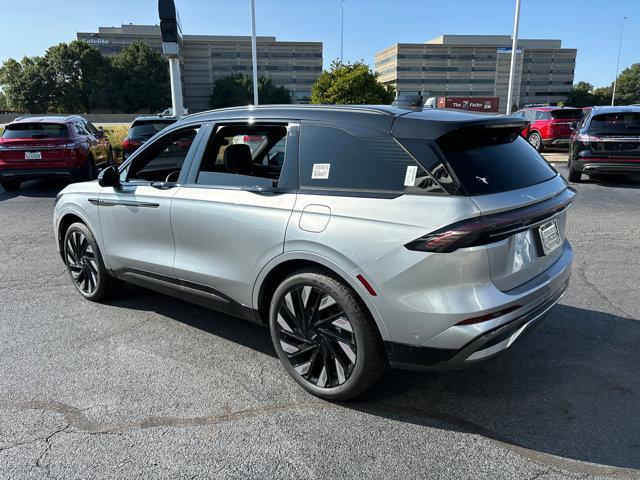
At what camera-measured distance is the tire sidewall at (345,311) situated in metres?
2.73

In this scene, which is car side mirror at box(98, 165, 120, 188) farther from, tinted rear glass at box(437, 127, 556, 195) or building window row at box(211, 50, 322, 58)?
building window row at box(211, 50, 322, 58)

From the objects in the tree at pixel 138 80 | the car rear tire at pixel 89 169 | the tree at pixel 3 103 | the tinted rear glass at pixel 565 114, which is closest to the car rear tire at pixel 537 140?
the tinted rear glass at pixel 565 114

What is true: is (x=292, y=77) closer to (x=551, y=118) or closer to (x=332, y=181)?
(x=551, y=118)

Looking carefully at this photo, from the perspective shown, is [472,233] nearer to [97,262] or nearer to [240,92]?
[97,262]

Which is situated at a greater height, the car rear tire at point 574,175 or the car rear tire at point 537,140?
the car rear tire at point 537,140

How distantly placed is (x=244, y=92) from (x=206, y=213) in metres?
112

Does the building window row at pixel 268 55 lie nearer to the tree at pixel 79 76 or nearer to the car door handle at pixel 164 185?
the tree at pixel 79 76

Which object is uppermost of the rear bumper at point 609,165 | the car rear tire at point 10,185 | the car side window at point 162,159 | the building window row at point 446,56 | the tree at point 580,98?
the building window row at point 446,56

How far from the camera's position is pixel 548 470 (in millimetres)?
2404

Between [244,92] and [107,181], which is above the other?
[244,92]

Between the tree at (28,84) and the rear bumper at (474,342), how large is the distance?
341 ft

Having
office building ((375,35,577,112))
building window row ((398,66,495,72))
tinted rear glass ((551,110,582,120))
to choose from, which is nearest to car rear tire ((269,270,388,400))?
tinted rear glass ((551,110,582,120))

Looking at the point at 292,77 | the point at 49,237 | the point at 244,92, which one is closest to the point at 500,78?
the point at 292,77

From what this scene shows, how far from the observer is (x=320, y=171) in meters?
2.98
